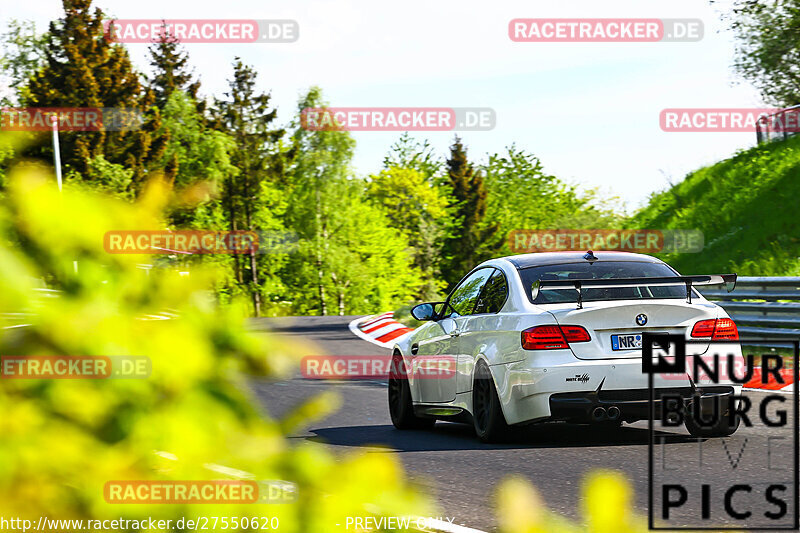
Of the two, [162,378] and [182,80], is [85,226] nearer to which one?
[162,378]

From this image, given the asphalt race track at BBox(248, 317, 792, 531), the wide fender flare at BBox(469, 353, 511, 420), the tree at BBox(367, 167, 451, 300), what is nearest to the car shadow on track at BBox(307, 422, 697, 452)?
the asphalt race track at BBox(248, 317, 792, 531)

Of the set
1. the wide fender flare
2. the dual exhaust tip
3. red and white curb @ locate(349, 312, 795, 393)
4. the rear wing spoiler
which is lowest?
red and white curb @ locate(349, 312, 795, 393)

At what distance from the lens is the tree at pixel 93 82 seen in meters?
54.7

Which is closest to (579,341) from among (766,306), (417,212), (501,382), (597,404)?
(597,404)

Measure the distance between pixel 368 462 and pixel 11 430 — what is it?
461 millimetres

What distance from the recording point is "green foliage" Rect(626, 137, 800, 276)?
2900 cm

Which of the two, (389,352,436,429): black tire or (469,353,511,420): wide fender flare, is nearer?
(469,353,511,420): wide fender flare

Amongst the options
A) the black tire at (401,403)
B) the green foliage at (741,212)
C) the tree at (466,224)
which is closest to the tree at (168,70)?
the tree at (466,224)

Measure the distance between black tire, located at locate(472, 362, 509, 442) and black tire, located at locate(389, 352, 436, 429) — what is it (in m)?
1.35

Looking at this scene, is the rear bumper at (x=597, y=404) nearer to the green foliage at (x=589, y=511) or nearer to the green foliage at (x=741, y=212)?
the green foliage at (x=589, y=511)

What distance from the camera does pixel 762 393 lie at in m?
11.7

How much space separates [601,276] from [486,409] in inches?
54.7

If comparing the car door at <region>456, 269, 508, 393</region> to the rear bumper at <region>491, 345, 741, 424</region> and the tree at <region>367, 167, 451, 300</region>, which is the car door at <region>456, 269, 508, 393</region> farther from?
the tree at <region>367, 167, 451, 300</region>

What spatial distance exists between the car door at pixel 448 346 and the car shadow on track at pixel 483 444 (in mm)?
385
